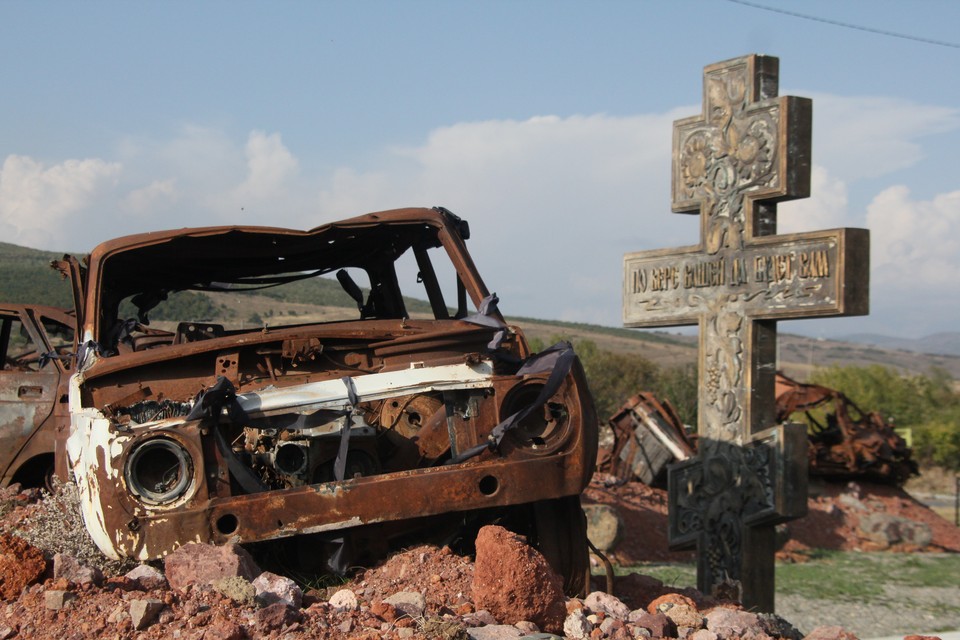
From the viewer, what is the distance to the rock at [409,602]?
461cm

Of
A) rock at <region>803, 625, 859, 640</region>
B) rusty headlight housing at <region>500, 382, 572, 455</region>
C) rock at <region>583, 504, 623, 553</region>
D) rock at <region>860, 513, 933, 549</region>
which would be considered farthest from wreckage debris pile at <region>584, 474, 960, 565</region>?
rock at <region>803, 625, 859, 640</region>

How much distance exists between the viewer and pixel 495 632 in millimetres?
4555

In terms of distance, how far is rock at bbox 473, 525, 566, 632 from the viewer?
15.7 feet

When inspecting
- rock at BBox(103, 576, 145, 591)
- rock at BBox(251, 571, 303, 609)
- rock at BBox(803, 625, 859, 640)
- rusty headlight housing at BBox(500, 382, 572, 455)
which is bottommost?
rock at BBox(803, 625, 859, 640)

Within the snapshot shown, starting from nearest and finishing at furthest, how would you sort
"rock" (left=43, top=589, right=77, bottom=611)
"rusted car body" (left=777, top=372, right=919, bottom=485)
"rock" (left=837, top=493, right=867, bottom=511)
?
"rock" (left=43, top=589, right=77, bottom=611), "rock" (left=837, top=493, right=867, bottom=511), "rusted car body" (left=777, top=372, right=919, bottom=485)

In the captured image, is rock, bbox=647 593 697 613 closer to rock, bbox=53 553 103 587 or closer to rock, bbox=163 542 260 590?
rock, bbox=163 542 260 590

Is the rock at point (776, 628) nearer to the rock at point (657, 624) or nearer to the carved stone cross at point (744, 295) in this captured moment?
the rock at point (657, 624)

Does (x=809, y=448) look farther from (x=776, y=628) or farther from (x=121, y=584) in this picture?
(x=121, y=584)

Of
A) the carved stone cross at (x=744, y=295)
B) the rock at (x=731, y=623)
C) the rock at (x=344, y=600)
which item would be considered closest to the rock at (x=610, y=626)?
the rock at (x=731, y=623)

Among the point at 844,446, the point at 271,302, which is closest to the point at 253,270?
the point at 844,446

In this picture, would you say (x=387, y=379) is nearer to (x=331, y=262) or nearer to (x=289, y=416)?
(x=289, y=416)

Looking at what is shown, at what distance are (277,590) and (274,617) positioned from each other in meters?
0.47

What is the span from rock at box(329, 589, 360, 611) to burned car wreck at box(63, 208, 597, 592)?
384mm

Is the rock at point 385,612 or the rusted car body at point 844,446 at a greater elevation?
the rock at point 385,612
